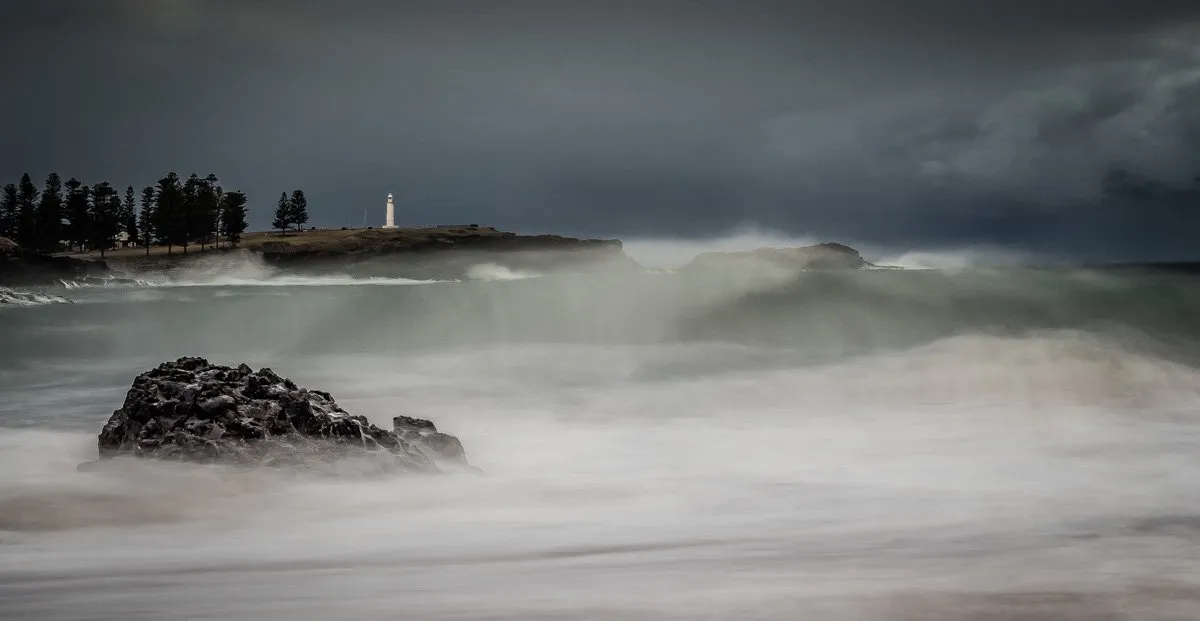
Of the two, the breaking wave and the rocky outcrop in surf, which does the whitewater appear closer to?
the rocky outcrop in surf

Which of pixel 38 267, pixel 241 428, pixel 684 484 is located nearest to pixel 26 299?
pixel 38 267

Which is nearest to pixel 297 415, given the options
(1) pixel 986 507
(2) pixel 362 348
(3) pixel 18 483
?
(3) pixel 18 483

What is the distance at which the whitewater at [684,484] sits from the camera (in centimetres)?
430

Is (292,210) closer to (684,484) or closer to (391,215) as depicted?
(391,215)

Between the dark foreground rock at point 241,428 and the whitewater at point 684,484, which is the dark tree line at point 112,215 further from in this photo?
the dark foreground rock at point 241,428

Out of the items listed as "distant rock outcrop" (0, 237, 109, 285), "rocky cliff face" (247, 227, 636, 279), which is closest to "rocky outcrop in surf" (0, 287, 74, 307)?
"distant rock outcrop" (0, 237, 109, 285)

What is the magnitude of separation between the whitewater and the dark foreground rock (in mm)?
180

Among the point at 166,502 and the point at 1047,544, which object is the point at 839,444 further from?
the point at 166,502

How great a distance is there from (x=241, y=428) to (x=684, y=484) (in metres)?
2.75

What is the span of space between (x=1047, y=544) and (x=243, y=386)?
4.42 meters

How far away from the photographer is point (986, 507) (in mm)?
6266

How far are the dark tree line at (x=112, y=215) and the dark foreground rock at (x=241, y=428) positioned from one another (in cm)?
2334

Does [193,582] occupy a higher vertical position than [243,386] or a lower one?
lower

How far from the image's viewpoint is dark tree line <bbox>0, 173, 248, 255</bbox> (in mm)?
28812
